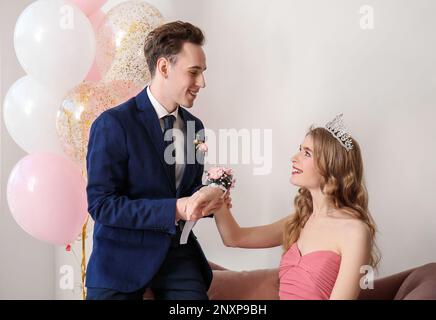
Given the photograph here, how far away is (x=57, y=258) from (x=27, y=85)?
138 centimetres

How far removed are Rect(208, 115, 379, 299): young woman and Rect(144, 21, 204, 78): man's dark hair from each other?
2.13ft

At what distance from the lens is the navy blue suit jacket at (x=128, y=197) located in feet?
7.52

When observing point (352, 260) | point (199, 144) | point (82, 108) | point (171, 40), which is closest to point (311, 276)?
point (352, 260)

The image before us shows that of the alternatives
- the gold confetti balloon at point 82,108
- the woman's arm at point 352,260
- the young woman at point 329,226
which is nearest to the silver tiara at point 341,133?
the young woman at point 329,226

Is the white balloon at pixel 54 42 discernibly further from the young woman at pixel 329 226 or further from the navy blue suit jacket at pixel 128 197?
the young woman at pixel 329 226

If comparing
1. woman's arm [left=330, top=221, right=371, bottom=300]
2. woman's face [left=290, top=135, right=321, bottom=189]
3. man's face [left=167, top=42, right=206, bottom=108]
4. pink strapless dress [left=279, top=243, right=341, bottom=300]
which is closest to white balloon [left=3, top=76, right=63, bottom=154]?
man's face [left=167, top=42, right=206, bottom=108]

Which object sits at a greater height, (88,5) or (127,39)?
(88,5)

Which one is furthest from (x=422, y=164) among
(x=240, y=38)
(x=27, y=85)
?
(x=27, y=85)

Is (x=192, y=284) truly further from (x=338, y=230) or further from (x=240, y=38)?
(x=240, y=38)

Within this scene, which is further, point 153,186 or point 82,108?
point 82,108

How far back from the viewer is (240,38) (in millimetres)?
3428

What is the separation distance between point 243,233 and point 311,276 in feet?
1.56

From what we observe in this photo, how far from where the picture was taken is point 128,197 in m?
2.39

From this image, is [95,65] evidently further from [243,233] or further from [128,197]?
[243,233]
